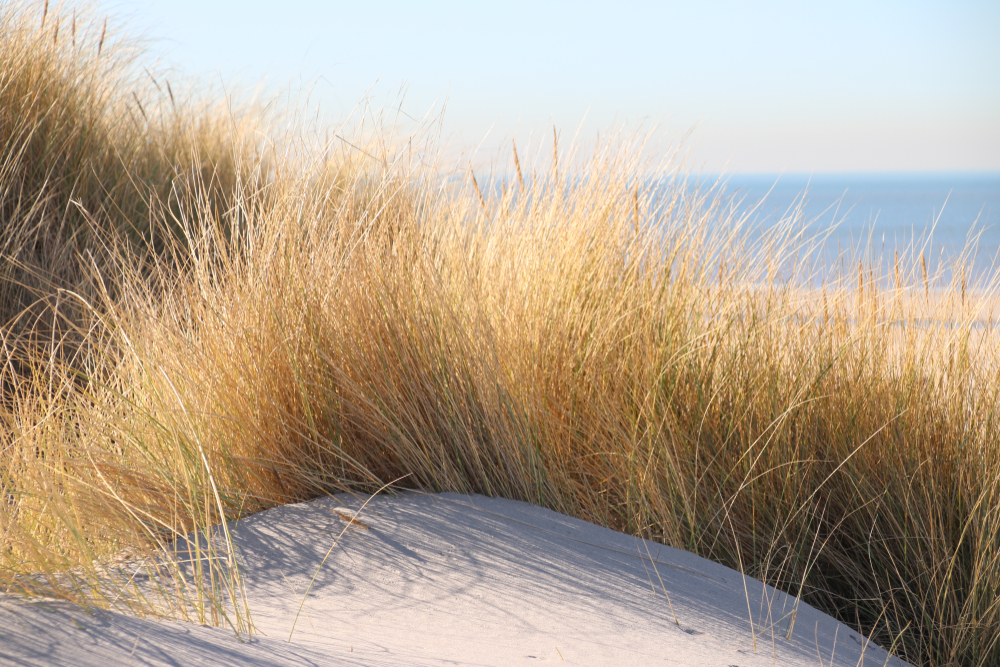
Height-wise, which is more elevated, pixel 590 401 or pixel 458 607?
pixel 590 401

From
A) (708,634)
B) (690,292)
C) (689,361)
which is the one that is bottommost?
(708,634)

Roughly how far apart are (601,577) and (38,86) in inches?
152

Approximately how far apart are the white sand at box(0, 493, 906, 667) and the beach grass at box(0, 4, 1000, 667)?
14 cm

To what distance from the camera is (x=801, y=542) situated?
209 cm

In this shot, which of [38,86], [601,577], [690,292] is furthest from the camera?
[38,86]

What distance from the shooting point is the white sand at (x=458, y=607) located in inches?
48.1

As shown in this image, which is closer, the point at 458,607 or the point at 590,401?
the point at 458,607

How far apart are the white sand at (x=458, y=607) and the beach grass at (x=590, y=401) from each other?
14 cm

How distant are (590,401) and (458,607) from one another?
2.78 ft

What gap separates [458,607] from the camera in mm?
1518

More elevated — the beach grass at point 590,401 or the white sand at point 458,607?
the beach grass at point 590,401

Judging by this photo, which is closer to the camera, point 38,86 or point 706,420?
point 706,420

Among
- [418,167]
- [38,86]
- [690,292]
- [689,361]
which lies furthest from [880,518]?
[38,86]

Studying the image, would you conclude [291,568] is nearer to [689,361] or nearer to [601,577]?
[601,577]
